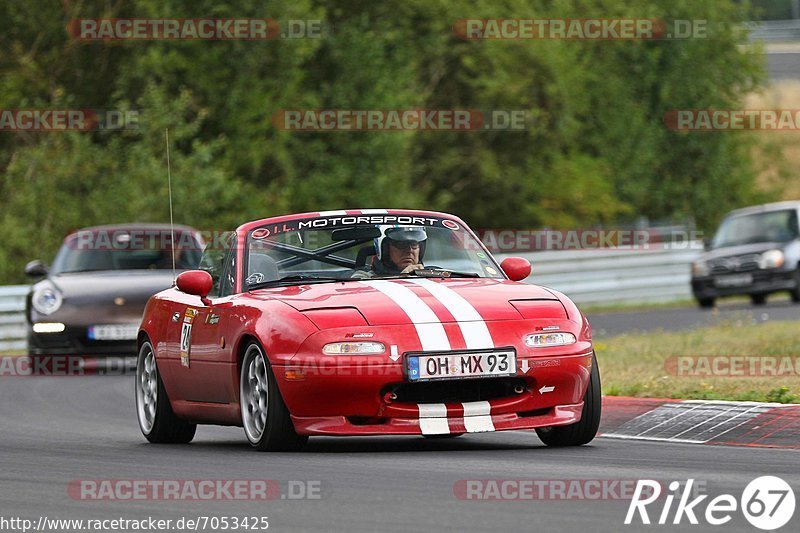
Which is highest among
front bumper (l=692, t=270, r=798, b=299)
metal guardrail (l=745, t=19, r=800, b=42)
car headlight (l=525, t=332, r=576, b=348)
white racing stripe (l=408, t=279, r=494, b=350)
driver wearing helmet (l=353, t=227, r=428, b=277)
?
metal guardrail (l=745, t=19, r=800, b=42)

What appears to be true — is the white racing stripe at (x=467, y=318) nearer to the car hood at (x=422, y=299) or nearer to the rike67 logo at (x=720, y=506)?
the car hood at (x=422, y=299)

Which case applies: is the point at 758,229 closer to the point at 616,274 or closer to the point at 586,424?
the point at 616,274

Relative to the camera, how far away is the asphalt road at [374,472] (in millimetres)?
6691

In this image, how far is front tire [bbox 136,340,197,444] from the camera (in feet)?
36.3

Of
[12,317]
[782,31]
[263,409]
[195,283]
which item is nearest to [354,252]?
[195,283]

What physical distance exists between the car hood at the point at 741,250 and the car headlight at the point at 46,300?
12.6 m

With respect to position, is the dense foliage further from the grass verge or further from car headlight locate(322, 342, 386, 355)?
car headlight locate(322, 342, 386, 355)

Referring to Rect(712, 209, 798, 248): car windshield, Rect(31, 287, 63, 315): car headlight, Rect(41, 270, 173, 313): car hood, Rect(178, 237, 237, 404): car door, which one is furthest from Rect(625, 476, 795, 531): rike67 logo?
Rect(712, 209, 798, 248): car windshield

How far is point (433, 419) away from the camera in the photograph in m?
9.07

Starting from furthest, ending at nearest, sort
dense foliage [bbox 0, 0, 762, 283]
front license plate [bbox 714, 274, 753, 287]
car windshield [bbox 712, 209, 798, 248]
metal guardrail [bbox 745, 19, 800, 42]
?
metal guardrail [bbox 745, 19, 800, 42] → dense foliage [bbox 0, 0, 762, 283] → car windshield [bbox 712, 209, 798, 248] → front license plate [bbox 714, 274, 753, 287]

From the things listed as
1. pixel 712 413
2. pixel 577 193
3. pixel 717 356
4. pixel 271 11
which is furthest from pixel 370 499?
pixel 577 193

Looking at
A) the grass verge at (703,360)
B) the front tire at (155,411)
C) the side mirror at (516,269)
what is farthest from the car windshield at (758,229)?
the side mirror at (516,269)

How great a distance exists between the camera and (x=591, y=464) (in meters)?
8.49

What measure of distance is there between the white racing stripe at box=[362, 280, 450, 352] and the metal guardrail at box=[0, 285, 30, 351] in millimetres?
14711
